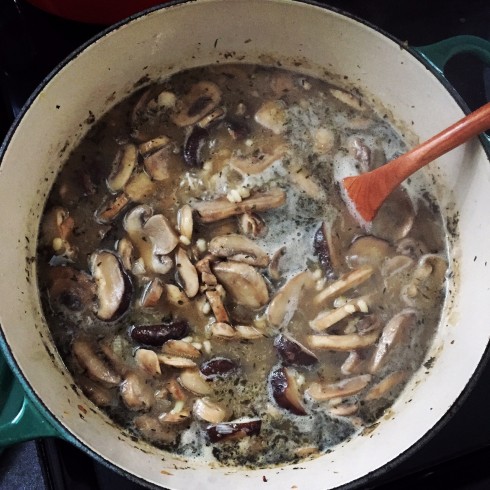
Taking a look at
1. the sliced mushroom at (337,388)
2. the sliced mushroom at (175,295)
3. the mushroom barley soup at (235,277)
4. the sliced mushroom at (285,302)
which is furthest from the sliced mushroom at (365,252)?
the sliced mushroom at (175,295)

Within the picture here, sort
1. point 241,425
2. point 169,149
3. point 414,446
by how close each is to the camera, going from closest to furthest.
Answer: point 414,446, point 241,425, point 169,149

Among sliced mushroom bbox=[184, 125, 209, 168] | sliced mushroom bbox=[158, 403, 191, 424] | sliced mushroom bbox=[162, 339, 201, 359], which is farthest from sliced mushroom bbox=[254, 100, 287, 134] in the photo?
sliced mushroom bbox=[158, 403, 191, 424]

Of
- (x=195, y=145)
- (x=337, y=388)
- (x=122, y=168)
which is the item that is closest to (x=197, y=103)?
(x=195, y=145)

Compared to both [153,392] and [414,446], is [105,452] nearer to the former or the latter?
[153,392]

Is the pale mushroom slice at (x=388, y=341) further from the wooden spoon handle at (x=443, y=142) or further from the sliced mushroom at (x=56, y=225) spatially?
the sliced mushroom at (x=56, y=225)

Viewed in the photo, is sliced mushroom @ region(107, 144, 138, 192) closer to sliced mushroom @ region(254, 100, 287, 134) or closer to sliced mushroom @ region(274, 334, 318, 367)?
sliced mushroom @ region(254, 100, 287, 134)

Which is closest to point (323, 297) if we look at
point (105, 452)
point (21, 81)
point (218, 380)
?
point (218, 380)
